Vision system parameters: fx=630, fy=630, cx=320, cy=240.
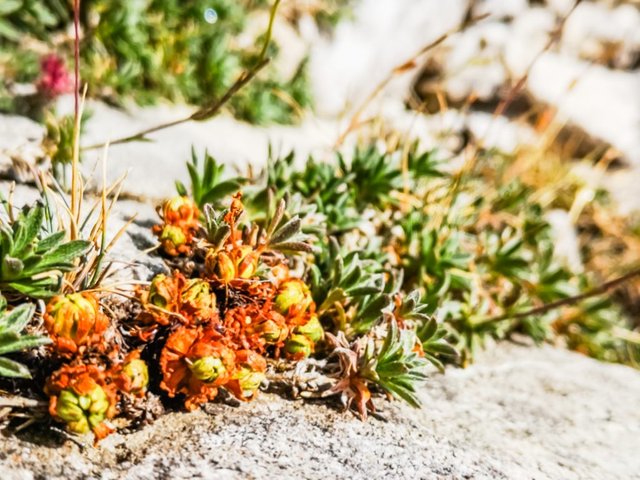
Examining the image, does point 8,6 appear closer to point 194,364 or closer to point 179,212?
point 179,212

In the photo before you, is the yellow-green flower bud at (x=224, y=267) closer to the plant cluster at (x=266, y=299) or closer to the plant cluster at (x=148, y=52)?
the plant cluster at (x=266, y=299)

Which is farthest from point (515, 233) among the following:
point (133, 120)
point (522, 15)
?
point (522, 15)

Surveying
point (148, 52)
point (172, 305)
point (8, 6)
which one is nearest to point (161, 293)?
point (172, 305)

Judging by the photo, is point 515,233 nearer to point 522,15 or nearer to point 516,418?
point 516,418

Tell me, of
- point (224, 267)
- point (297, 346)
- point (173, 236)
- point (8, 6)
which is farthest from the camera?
point (8, 6)

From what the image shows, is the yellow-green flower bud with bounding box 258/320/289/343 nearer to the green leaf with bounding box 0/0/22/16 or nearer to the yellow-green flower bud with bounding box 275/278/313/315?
the yellow-green flower bud with bounding box 275/278/313/315

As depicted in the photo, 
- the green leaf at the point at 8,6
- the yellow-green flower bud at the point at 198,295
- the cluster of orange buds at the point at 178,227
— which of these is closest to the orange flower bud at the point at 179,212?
the cluster of orange buds at the point at 178,227
